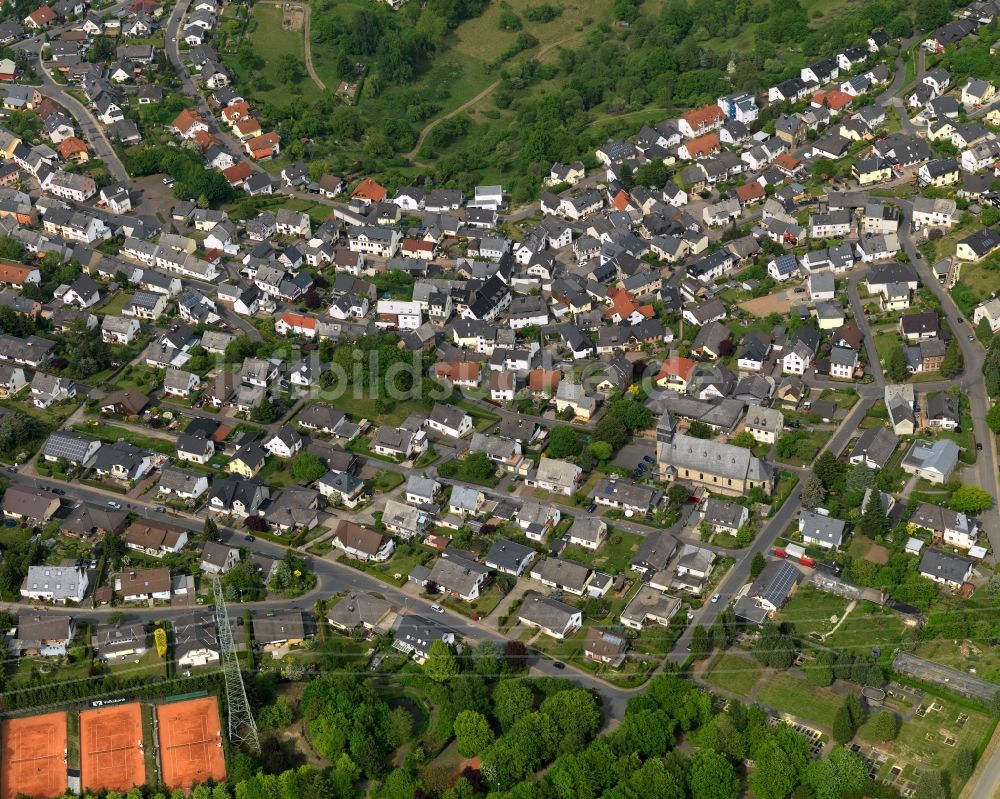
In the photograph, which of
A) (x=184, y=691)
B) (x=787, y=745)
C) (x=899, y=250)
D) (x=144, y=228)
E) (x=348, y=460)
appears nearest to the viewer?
(x=787, y=745)

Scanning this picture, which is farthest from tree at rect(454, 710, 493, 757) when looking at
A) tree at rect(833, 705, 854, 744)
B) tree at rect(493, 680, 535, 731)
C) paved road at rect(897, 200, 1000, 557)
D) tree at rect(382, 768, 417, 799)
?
paved road at rect(897, 200, 1000, 557)

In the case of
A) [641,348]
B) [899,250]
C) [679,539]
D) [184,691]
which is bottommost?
[184,691]

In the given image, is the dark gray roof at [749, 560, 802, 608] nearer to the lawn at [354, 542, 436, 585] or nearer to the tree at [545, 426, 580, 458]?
the tree at [545, 426, 580, 458]

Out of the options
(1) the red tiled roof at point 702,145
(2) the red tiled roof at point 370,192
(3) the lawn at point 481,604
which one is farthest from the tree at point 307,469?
(1) the red tiled roof at point 702,145

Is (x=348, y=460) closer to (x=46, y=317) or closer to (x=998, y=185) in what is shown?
(x=46, y=317)

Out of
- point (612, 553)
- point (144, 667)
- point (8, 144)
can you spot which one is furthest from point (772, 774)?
point (8, 144)

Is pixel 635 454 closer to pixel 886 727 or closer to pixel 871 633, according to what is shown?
pixel 871 633

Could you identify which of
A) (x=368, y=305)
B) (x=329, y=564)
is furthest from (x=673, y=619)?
(x=368, y=305)
